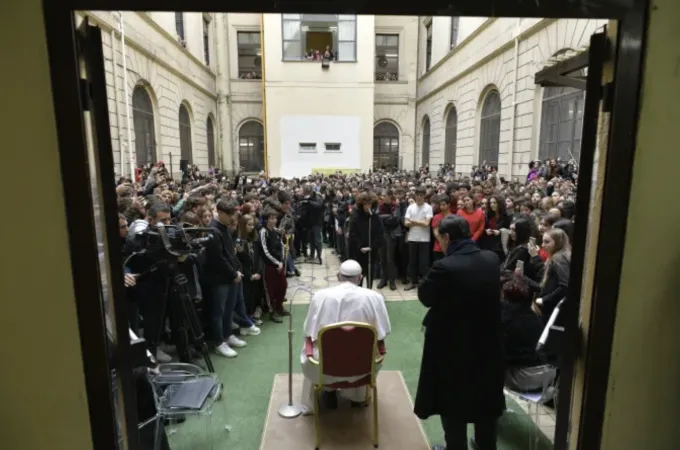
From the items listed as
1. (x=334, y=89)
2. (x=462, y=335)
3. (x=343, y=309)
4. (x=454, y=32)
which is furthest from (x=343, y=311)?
(x=334, y=89)

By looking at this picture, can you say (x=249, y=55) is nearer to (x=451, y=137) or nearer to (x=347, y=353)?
(x=451, y=137)

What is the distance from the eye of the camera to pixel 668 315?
6.09 ft

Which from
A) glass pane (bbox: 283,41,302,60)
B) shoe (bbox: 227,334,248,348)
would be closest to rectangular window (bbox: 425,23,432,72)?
glass pane (bbox: 283,41,302,60)

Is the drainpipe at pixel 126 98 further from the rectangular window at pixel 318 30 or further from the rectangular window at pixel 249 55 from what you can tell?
the rectangular window at pixel 249 55

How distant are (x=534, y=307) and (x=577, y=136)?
8.38 metres

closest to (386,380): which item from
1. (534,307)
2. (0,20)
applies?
(534,307)

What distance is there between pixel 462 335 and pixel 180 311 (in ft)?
8.63

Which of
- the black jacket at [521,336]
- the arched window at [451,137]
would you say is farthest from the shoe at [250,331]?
the arched window at [451,137]

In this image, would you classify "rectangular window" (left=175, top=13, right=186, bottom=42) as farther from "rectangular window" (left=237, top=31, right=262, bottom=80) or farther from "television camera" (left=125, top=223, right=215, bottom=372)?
"television camera" (left=125, top=223, right=215, bottom=372)

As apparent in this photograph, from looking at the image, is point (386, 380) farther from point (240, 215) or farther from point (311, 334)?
point (240, 215)

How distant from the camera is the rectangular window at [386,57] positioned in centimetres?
2458

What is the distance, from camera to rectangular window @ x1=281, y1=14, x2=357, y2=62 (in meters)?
20.8

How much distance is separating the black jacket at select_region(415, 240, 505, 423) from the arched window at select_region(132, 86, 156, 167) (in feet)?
39.2

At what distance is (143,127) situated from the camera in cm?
1305
